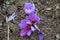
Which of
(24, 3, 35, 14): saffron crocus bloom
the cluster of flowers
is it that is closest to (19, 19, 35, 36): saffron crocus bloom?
the cluster of flowers

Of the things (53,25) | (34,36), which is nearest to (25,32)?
(34,36)

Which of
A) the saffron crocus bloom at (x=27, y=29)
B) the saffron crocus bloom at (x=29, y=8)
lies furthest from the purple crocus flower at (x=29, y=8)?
the saffron crocus bloom at (x=27, y=29)

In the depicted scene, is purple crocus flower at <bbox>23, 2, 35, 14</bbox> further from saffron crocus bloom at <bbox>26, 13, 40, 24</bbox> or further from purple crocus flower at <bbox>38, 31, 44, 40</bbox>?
purple crocus flower at <bbox>38, 31, 44, 40</bbox>

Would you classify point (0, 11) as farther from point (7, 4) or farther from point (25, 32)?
point (25, 32)

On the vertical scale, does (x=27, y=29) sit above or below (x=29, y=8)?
below

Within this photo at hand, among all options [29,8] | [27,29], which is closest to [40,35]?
[27,29]

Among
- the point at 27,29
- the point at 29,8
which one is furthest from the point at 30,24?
the point at 29,8

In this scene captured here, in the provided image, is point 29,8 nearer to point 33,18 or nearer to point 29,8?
point 29,8

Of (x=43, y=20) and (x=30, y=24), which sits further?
(x=43, y=20)
